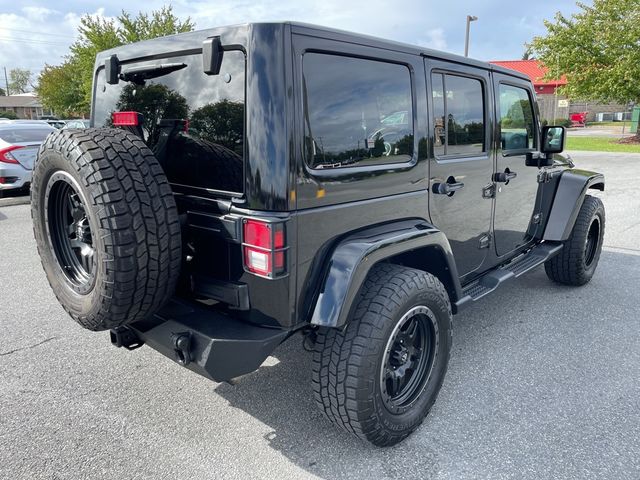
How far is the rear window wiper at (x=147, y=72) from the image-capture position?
2.44 meters

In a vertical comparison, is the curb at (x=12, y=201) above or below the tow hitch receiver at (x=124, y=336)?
above

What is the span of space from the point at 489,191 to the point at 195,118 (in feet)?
6.92

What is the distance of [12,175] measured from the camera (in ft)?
30.4

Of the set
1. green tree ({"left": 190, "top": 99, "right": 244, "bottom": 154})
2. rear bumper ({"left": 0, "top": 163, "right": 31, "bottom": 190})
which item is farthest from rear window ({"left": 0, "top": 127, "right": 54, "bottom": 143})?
green tree ({"left": 190, "top": 99, "right": 244, "bottom": 154})

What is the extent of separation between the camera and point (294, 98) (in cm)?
208

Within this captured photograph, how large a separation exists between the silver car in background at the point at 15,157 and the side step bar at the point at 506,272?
861 centimetres

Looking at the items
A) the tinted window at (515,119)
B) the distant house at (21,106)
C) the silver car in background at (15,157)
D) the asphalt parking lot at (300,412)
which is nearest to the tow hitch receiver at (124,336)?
the asphalt parking lot at (300,412)

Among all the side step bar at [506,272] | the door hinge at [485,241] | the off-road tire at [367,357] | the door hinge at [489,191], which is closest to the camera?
the off-road tire at [367,357]

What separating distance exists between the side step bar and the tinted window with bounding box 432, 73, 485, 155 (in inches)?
35.8

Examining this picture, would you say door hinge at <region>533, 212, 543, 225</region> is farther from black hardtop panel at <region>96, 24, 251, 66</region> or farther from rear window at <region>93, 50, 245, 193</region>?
black hardtop panel at <region>96, 24, 251, 66</region>

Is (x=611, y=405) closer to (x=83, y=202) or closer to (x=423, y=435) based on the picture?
(x=423, y=435)

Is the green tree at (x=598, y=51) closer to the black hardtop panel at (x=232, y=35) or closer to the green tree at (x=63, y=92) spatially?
the black hardtop panel at (x=232, y=35)

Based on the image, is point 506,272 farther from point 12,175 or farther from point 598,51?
point 598,51

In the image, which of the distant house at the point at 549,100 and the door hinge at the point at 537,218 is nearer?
the door hinge at the point at 537,218
